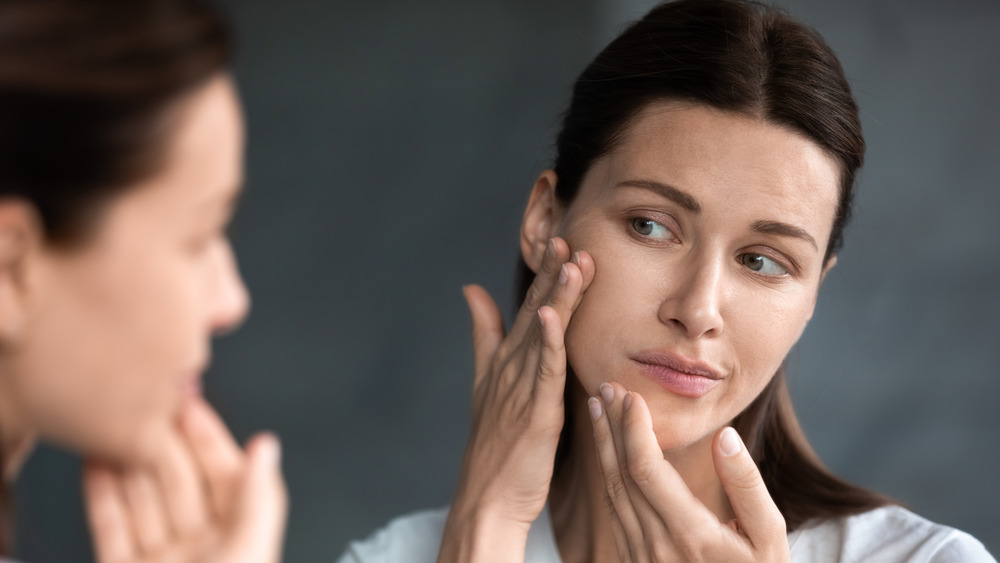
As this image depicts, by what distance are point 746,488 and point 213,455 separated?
69cm

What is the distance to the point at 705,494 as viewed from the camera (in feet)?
5.11

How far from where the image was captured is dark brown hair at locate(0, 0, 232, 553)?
0.72 meters

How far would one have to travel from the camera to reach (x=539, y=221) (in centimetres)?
160

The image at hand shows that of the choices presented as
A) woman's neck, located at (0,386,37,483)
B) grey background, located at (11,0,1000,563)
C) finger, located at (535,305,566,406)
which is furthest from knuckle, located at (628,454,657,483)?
grey background, located at (11,0,1000,563)

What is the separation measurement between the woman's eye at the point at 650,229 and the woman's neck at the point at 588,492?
372 mm

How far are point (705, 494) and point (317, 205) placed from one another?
5.12ft

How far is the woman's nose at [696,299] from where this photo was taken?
4.21 feet

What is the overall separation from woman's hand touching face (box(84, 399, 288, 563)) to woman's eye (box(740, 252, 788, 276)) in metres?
0.77

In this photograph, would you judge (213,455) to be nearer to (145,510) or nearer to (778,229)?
(145,510)

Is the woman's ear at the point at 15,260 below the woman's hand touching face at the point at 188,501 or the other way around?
the other way around

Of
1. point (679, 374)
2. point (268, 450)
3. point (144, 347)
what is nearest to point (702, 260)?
point (679, 374)

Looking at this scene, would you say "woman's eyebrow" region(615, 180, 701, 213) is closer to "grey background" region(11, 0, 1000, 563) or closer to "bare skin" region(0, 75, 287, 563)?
"bare skin" region(0, 75, 287, 563)

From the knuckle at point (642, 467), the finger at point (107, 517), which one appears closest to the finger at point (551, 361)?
the knuckle at point (642, 467)

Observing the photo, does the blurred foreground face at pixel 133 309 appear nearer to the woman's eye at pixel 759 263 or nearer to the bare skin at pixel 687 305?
the bare skin at pixel 687 305
